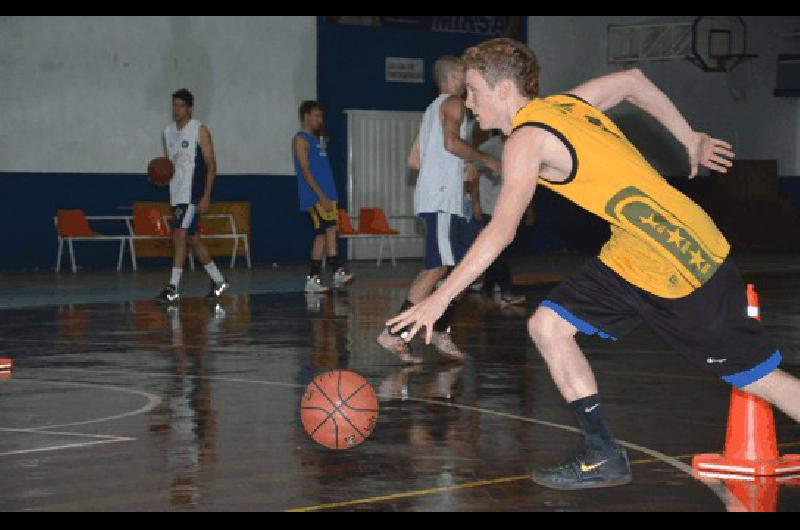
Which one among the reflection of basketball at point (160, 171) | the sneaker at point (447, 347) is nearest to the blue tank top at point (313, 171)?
the reflection of basketball at point (160, 171)

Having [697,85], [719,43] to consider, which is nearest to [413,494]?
[719,43]

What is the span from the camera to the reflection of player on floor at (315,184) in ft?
63.4

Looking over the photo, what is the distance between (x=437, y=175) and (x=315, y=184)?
744 cm

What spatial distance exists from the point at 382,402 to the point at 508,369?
2.11 m

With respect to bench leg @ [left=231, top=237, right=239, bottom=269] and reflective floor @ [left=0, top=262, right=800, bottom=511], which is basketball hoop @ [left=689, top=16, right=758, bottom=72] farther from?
reflective floor @ [left=0, top=262, right=800, bottom=511]

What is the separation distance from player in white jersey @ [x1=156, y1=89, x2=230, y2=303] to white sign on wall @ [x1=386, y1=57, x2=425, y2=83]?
1260 cm

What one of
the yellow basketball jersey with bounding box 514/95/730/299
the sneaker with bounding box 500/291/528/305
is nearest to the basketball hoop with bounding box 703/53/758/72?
the sneaker with bounding box 500/291/528/305

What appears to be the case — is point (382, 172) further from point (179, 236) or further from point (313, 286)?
point (179, 236)

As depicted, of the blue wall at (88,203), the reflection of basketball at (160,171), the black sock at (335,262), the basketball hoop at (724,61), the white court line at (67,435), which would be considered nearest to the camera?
the white court line at (67,435)

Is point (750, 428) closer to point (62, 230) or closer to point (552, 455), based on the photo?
point (552, 455)

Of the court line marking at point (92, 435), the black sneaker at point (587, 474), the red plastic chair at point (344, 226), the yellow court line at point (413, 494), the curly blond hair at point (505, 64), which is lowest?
the court line marking at point (92, 435)

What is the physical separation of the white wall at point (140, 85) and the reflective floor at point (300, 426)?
10.3 metres

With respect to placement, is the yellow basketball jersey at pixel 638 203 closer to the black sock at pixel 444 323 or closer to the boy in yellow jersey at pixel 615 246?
the boy in yellow jersey at pixel 615 246

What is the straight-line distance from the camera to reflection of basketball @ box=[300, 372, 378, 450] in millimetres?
7582
